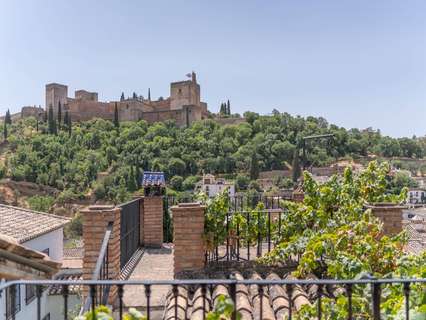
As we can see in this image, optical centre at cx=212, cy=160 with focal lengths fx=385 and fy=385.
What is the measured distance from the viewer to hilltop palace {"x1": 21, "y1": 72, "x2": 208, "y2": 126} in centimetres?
7569

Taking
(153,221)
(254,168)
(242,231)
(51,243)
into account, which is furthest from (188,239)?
(254,168)

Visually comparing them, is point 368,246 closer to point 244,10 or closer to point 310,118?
point 244,10

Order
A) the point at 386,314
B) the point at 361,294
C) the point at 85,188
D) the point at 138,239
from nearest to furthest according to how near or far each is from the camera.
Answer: the point at 386,314 < the point at 361,294 < the point at 138,239 < the point at 85,188

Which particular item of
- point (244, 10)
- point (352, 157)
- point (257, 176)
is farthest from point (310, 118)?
point (244, 10)

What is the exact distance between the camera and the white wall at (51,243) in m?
11.2

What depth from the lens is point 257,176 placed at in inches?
2283

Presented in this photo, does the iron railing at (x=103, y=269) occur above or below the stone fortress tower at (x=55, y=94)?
below

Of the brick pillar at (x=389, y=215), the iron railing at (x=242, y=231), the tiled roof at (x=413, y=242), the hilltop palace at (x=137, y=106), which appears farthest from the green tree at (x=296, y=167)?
the brick pillar at (x=389, y=215)

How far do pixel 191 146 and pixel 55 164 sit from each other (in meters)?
21.2

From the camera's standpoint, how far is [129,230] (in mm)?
6551

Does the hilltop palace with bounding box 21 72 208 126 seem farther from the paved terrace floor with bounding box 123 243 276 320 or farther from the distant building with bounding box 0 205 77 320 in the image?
the paved terrace floor with bounding box 123 243 276 320

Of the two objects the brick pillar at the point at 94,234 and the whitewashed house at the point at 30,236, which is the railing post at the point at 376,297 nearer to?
the brick pillar at the point at 94,234

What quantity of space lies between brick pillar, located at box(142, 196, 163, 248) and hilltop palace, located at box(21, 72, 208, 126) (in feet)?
221

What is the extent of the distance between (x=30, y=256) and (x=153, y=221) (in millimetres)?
5383
